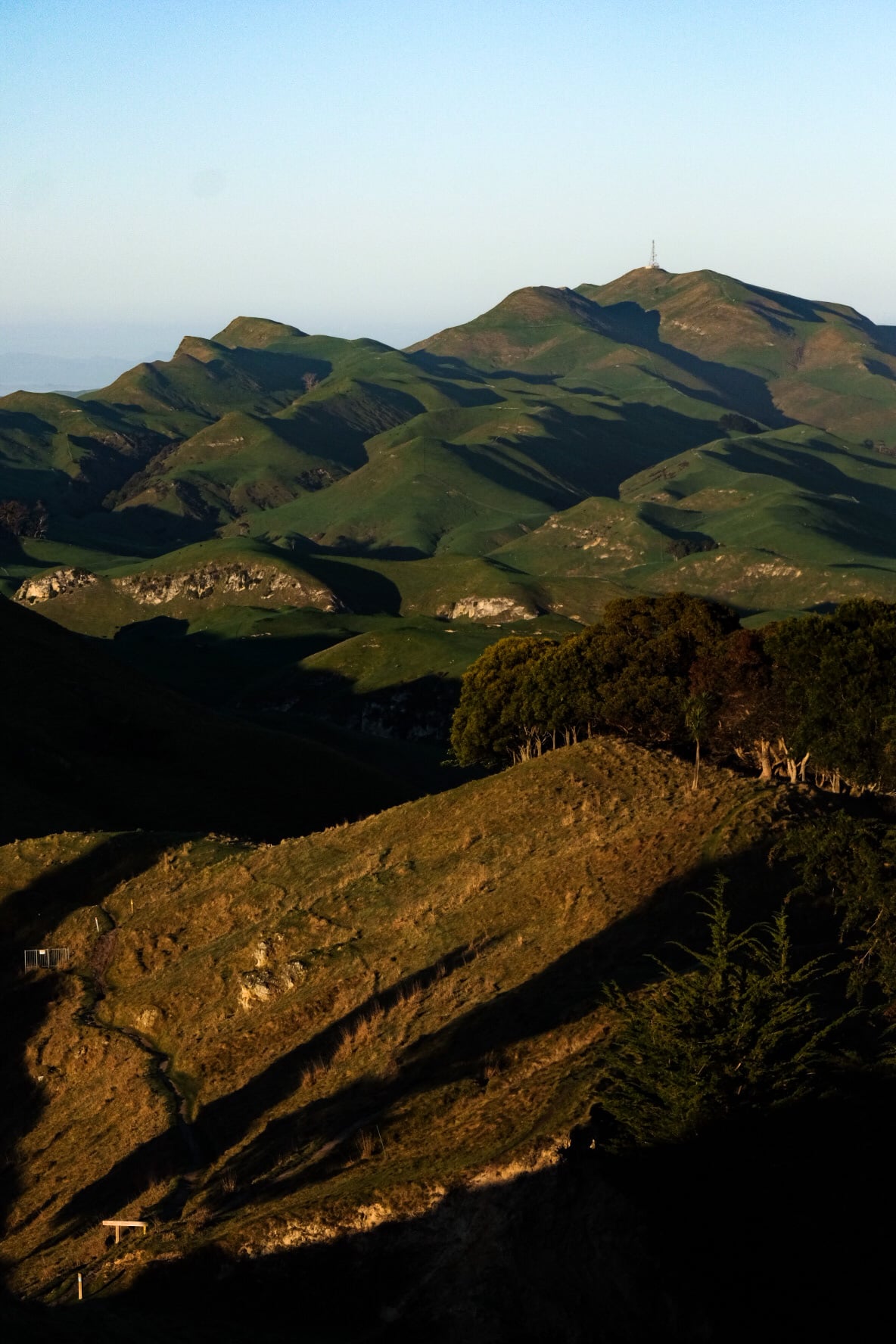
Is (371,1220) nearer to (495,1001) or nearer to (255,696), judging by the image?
(495,1001)

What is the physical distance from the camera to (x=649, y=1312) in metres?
25.4

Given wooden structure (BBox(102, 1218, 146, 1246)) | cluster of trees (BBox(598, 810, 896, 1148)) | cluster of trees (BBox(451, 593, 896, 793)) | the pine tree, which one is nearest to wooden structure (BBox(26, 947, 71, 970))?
wooden structure (BBox(102, 1218, 146, 1246))

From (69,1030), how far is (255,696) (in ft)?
473

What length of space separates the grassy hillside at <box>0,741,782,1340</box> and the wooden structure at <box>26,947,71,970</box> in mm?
534

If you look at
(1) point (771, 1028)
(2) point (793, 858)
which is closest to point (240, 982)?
(2) point (793, 858)

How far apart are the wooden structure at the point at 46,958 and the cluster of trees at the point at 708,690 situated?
26.2m

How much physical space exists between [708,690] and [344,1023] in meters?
37.8

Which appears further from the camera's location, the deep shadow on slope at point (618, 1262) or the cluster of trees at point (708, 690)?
the cluster of trees at point (708, 690)

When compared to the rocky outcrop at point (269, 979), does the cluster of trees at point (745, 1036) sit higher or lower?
higher

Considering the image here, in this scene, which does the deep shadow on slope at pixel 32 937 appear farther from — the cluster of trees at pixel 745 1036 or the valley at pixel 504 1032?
the cluster of trees at pixel 745 1036

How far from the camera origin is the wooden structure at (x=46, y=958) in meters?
54.6

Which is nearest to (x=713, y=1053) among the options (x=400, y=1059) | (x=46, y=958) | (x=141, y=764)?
(x=400, y=1059)

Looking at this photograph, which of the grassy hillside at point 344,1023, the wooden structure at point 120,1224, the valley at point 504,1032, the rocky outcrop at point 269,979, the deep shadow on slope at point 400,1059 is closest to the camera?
the valley at point 504,1032

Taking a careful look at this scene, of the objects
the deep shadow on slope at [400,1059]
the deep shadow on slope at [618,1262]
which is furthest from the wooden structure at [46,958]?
the deep shadow on slope at [618,1262]
